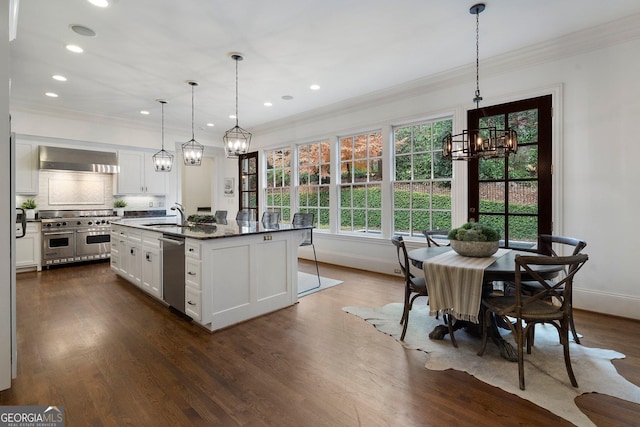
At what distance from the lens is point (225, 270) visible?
3.02 metres

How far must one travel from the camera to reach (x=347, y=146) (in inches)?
231

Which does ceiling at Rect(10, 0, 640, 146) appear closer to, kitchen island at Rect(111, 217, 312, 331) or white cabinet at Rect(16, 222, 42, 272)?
kitchen island at Rect(111, 217, 312, 331)

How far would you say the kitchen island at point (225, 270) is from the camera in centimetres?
291

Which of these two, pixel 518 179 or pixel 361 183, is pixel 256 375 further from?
pixel 361 183

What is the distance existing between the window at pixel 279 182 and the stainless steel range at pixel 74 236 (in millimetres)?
3257

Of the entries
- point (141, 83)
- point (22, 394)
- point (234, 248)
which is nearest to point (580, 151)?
point (234, 248)

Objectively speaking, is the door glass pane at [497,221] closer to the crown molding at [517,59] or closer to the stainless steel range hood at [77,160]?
the crown molding at [517,59]

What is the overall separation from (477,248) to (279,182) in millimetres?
5213

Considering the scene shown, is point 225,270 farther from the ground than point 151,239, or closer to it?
closer to it

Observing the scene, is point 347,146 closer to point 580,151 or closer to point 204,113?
point 204,113

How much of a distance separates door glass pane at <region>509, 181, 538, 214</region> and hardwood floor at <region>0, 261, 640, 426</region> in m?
1.30

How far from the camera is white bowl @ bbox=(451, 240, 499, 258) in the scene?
2.65 metres

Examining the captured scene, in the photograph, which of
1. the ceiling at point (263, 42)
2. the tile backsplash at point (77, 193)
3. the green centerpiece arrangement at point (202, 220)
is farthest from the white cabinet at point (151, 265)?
the tile backsplash at point (77, 193)

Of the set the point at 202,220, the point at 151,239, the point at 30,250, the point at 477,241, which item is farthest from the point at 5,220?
the point at 30,250
